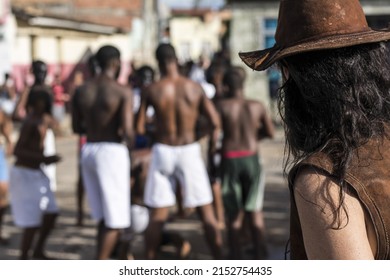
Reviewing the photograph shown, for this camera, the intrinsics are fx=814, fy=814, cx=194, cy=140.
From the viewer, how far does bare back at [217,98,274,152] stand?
22.2 ft

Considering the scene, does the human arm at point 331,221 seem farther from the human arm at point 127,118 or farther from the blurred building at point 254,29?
the blurred building at point 254,29

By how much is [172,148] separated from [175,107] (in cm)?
33

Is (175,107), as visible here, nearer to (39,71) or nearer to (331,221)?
(39,71)

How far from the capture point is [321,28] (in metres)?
1.98

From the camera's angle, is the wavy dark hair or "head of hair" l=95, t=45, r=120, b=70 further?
"head of hair" l=95, t=45, r=120, b=70

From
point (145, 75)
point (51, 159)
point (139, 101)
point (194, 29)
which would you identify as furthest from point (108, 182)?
point (194, 29)

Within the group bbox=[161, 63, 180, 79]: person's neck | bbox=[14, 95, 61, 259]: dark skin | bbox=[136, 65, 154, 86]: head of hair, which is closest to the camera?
bbox=[161, 63, 180, 79]: person's neck

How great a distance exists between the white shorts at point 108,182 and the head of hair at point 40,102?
598 millimetres

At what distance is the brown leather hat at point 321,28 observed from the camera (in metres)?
1.93

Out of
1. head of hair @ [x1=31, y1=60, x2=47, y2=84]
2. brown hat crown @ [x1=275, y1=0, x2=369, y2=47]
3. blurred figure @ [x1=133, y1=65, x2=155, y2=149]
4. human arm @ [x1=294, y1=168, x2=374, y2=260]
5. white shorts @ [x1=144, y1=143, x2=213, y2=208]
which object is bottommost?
white shorts @ [x1=144, y1=143, x2=213, y2=208]

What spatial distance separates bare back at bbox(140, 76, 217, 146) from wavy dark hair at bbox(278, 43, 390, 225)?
14.7 feet

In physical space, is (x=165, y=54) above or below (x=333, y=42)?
below

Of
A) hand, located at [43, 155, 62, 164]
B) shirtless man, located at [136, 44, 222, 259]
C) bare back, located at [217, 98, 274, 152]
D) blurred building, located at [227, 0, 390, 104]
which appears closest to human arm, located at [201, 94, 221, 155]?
shirtless man, located at [136, 44, 222, 259]

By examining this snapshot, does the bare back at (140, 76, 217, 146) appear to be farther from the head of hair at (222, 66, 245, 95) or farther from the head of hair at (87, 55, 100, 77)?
the head of hair at (87, 55, 100, 77)
